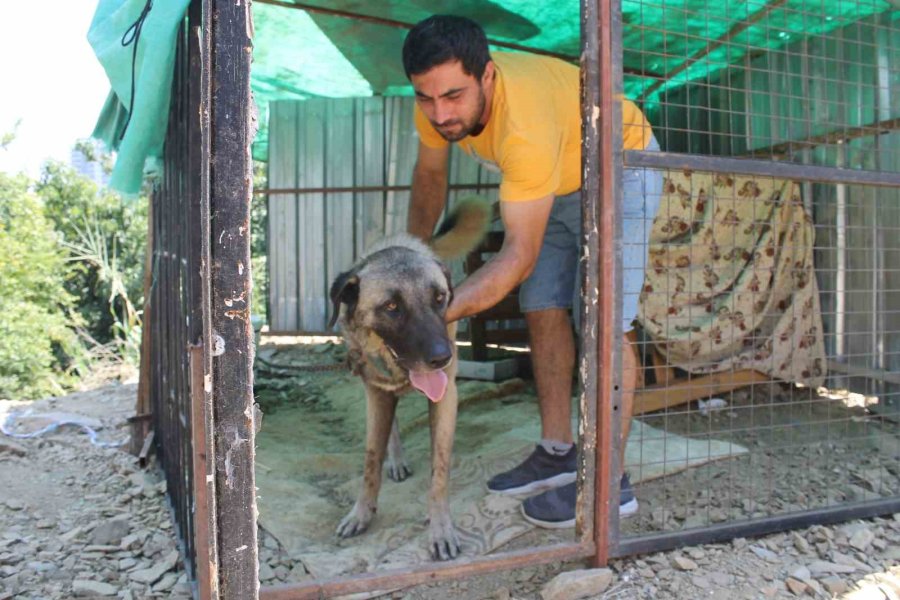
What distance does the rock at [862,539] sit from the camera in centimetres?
269

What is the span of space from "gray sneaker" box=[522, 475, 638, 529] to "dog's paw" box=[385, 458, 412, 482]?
3.31 feet

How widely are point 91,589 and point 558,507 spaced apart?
5.98 ft

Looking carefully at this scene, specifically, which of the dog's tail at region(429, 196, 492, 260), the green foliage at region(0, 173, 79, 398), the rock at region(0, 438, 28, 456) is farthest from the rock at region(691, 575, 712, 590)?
the green foliage at region(0, 173, 79, 398)

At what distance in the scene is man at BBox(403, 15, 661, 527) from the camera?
8.79 ft

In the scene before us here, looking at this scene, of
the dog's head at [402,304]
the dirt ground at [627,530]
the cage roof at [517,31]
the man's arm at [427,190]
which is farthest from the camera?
the cage roof at [517,31]

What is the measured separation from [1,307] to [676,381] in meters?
9.39

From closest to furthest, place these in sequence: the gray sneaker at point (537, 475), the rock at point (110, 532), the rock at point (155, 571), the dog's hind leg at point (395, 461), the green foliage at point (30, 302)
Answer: the rock at point (155, 571), the rock at point (110, 532), the gray sneaker at point (537, 475), the dog's hind leg at point (395, 461), the green foliage at point (30, 302)

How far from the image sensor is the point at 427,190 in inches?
146

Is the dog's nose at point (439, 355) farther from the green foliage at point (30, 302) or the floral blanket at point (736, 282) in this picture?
the green foliage at point (30, 302)

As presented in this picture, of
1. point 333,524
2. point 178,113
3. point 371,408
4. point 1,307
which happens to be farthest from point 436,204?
point 1,307

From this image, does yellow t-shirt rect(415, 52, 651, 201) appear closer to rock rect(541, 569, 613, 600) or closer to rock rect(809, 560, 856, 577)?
rock rect(541, 569, 613, 600)

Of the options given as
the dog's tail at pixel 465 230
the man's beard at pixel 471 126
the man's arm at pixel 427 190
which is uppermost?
the man's beard at pixel 471 126

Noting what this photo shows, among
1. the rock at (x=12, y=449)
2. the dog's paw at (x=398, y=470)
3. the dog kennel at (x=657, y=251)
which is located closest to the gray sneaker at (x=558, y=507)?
the dog kennel at (x=657, y=251)

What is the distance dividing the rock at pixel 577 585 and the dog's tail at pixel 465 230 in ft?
6.04
